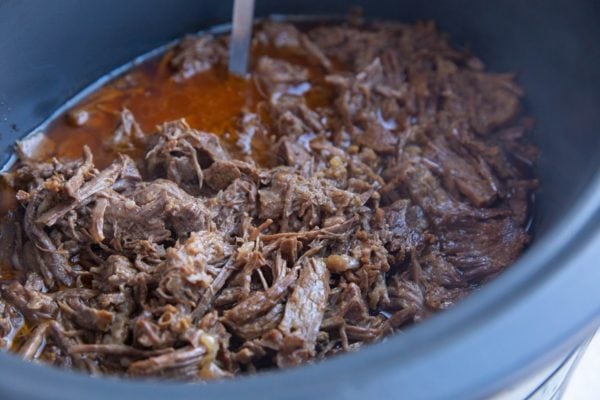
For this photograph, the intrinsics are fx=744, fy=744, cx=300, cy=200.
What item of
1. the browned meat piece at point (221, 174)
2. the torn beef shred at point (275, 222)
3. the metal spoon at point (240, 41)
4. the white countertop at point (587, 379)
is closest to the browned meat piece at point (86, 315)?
the torn beef shred at point (275, 222)

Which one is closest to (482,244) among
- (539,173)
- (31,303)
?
(539,173)

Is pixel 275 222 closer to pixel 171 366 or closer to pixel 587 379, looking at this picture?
pixel 171 366

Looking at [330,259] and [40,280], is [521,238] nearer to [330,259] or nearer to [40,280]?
[330,259]

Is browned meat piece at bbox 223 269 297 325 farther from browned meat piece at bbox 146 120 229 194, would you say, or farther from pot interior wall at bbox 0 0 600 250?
pot interior wall at bbox 0 0 600 250

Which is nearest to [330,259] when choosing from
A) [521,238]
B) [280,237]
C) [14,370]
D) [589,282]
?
[280,237]

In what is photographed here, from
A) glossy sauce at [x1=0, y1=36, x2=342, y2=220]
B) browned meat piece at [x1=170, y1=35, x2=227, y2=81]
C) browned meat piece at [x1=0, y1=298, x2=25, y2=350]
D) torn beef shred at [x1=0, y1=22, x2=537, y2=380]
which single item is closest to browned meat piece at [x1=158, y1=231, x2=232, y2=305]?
torn beef shred at [x1=0, y1=22, x2=537, y2=380]
